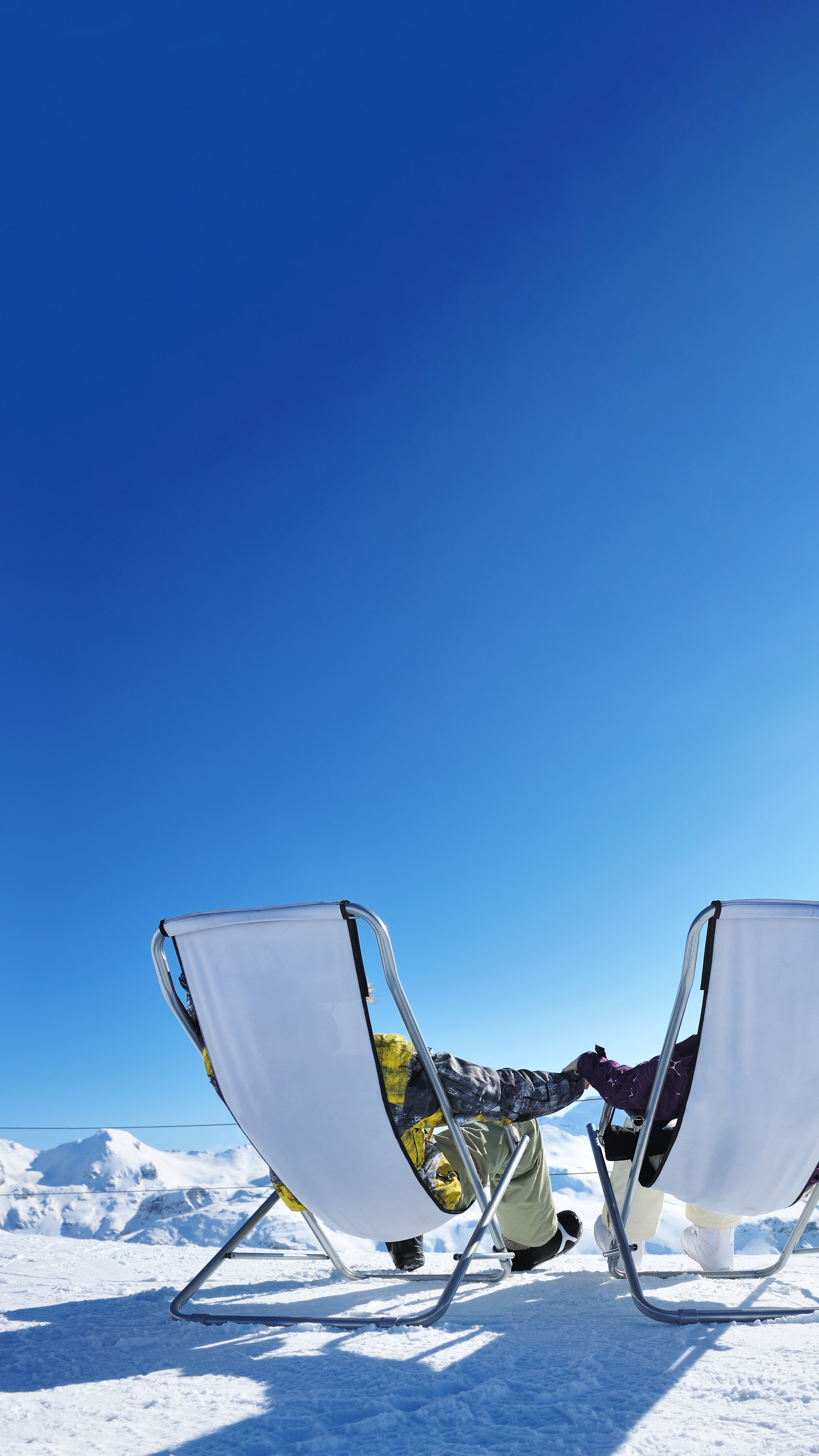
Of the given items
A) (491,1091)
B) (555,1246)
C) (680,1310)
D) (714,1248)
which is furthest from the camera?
(555,1246)

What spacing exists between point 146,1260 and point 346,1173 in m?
2.20

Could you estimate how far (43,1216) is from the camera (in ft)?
18.9

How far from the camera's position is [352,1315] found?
209 centimetres

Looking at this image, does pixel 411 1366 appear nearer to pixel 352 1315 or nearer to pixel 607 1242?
pixel 352 1315

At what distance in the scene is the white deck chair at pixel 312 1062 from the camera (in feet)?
5.97

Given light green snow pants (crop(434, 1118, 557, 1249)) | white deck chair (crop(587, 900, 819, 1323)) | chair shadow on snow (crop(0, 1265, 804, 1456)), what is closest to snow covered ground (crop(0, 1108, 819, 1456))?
chair shadow on snow (crop(0, 1265, 804, 1456))

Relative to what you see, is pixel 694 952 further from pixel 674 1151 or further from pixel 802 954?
Result: pixel 674 1151

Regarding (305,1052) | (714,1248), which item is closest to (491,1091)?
(305,1052)

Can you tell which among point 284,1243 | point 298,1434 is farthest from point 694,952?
point 284,1243

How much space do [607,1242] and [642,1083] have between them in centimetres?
76

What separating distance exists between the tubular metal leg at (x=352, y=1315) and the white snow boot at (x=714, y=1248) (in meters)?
0.64

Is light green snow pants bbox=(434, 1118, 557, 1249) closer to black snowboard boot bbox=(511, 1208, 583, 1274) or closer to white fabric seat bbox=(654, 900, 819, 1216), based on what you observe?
black snowboard boot bbox=(511, 1208, 583, 1274)

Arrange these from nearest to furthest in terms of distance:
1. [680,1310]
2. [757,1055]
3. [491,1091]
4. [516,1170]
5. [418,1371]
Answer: [418,1371] < [680,1310] < [757,1055] < [491,1091] < [516,1170]

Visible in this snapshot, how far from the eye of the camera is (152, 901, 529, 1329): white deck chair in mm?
1820
